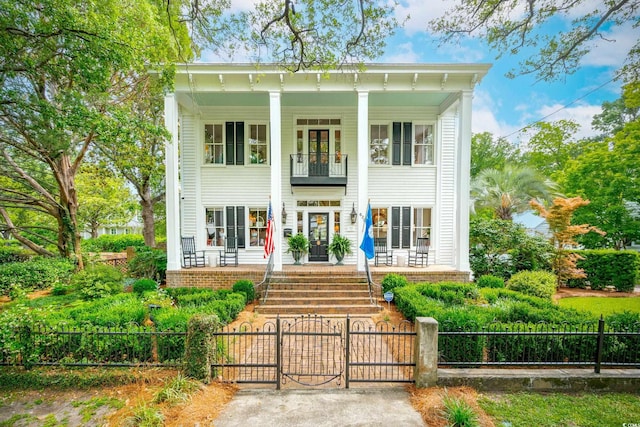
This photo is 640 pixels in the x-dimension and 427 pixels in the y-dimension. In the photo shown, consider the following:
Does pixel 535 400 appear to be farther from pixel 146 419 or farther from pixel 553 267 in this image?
pixel 553 267

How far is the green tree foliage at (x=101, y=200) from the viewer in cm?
1794

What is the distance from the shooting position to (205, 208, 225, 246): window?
38.1 ft

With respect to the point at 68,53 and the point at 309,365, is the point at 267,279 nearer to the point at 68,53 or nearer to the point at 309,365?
the point at 309,365

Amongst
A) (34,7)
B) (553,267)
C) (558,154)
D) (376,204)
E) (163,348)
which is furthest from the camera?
(558,154)

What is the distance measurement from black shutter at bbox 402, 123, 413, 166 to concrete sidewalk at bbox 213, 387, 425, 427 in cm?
923

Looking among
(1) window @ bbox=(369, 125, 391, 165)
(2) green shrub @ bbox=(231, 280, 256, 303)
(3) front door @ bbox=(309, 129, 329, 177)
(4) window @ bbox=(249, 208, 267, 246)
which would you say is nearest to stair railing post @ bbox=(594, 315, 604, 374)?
(2) green shrub @ bbox=(231, 280, 256, 303)

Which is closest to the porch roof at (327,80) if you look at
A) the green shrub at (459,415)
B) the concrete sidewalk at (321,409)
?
the concrete sidewalk at (321,409)

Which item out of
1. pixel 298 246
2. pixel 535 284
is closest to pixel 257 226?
pixel 298 246

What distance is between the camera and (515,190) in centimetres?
1380

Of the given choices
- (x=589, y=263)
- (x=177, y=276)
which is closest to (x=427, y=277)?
(x=589, y=263)

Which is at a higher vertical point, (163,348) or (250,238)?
(250,238)

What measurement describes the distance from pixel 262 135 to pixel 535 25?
30.3 ft

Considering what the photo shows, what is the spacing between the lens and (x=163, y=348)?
189 inches

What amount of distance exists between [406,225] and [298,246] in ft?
15.6
